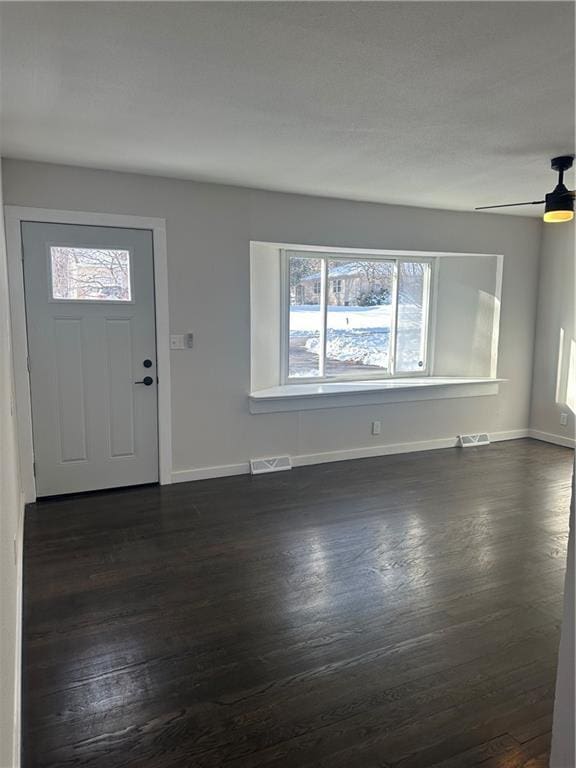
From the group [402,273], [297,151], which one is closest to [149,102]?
[297,151]

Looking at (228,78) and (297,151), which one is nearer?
(228,78)

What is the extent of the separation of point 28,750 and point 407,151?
11.3 ft

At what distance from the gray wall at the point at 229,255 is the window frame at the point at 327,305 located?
1.33 ft

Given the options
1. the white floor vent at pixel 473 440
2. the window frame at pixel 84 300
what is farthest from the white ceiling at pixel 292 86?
the white floor vent at pixel 473 440

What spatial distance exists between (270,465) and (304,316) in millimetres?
1545

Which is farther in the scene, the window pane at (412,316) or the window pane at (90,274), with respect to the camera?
the window pane at (412,316)

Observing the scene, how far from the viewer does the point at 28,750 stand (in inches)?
66.2

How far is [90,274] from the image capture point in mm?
3812

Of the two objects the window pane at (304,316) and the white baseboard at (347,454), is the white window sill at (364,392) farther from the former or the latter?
the white baseboard at (347,454)

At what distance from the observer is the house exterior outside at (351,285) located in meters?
5.12

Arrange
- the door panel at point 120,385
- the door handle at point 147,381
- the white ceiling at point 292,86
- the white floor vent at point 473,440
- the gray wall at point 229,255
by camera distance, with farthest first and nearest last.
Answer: the white floor vent at point 473,440 → the door handle at point 147,381 → the door panel at point 120,385 → the gray wall at point 229,255 → the white ceiling at point 292,86

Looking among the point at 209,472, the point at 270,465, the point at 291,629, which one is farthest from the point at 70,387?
Result: the point at 291,629

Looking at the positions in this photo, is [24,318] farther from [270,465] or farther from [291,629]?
[291,629]

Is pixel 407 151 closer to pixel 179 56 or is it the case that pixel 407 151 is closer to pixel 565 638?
pixel 179 56
